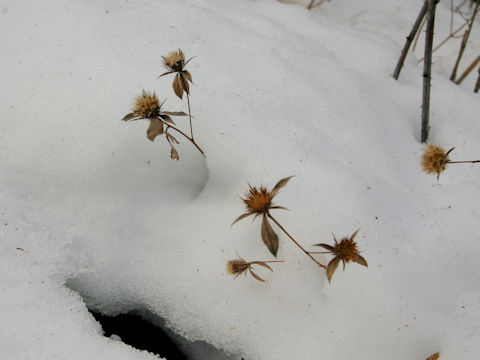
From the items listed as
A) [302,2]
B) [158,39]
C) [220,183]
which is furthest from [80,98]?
[302,2]

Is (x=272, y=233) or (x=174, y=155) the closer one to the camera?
(x=272, y=233)

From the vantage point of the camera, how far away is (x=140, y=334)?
1.34 metres

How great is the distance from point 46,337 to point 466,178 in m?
1.45

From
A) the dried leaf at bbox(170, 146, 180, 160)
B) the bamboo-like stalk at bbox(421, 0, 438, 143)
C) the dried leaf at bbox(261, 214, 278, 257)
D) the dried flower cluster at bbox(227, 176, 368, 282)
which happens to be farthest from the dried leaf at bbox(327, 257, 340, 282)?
the bamboo-like stalk at bbox(421, 0, 438, 143)

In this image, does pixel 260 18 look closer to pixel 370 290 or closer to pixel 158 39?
pixel 158 39

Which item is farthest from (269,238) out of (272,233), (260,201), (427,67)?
(427,67)

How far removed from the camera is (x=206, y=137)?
1.43m

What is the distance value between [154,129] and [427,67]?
3.22 ft

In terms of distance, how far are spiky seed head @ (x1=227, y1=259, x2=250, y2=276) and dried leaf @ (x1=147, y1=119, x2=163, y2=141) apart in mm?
415

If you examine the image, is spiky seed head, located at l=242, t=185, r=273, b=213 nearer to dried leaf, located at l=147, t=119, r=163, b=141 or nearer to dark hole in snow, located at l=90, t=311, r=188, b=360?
dried leaf, located at l=147, t=119, r=163, b=141

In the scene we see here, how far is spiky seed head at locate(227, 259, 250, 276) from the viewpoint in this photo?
1.17 metres

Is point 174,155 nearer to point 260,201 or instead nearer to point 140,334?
point 260,201

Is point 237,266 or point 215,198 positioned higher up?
point 215,198

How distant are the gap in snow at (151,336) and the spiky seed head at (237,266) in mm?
278
